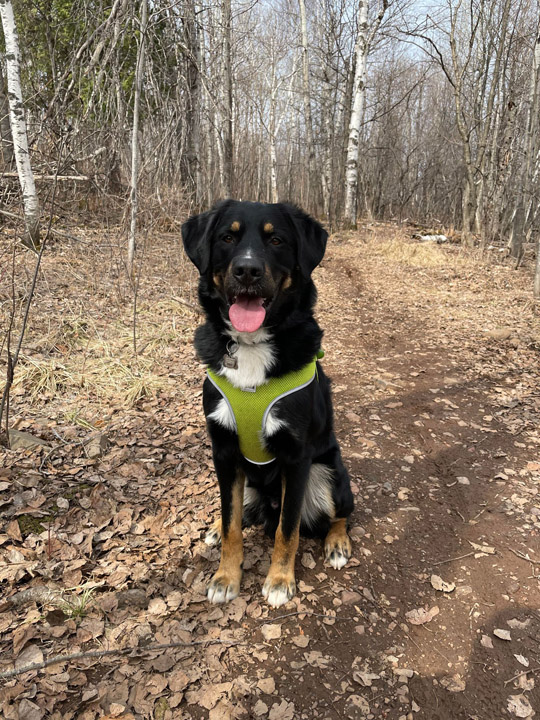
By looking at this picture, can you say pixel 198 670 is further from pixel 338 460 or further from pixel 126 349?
pixel 126 349

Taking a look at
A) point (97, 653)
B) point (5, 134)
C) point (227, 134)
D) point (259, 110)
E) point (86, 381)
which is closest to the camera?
point (97, 653)

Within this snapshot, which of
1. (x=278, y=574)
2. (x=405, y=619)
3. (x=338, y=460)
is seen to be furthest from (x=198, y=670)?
(x=338, y=460)

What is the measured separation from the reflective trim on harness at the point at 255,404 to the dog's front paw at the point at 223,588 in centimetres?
71

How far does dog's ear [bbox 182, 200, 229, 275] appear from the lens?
2523mm

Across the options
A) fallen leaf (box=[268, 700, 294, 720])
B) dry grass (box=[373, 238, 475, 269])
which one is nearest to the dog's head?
fallen leaf (box=[268, 700, 294, 720])

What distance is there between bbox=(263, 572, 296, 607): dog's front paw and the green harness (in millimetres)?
683

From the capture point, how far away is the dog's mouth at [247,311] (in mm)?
2275

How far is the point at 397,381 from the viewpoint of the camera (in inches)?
212

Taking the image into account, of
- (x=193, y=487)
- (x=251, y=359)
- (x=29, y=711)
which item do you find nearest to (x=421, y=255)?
(x=193, y=487)

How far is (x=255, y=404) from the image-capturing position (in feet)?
7.54

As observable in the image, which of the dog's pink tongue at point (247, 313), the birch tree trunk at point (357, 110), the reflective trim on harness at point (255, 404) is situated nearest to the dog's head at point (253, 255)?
the dog's pink tongue at point (247, 313)

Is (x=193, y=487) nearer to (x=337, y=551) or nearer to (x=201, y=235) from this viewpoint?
(x=337, y=551)

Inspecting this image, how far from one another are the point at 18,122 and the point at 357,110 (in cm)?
1150

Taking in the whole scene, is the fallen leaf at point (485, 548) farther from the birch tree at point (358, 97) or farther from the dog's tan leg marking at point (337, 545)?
the birch tree at point (358, 97)
